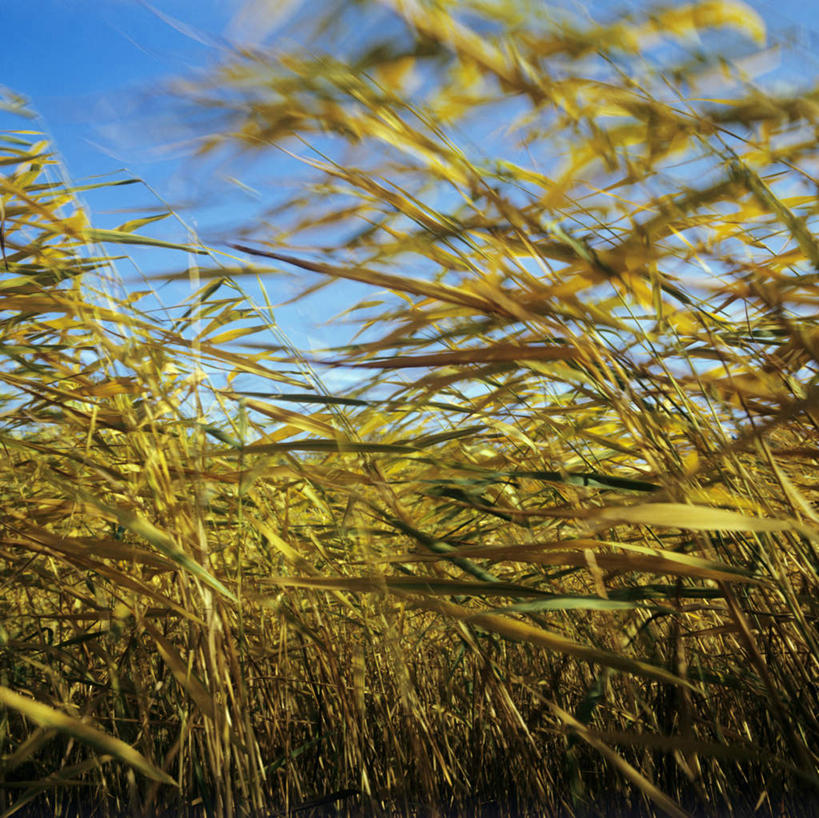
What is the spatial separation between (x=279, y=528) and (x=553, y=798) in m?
0.37

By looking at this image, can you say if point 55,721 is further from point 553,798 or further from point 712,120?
point 712,120

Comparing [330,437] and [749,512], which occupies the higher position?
[330,437]

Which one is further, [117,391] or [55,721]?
[117,391]

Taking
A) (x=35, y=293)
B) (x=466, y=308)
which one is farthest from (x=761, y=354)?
(x=35, y=293)

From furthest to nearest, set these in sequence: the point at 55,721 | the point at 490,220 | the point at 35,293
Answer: the point at 35,293 < the point at 490,220 < the point at 55,721

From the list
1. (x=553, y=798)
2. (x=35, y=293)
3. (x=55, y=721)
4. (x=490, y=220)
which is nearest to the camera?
(x=55, y=721)

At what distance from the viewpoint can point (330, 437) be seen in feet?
1.89

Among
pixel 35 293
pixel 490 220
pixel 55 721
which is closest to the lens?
pixel 55 721

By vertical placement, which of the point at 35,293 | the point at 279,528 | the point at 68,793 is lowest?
the point at 68,793

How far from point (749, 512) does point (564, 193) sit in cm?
29

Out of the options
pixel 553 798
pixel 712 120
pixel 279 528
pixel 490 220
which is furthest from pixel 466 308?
pixel 553 798

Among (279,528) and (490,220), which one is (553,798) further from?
(490,220)

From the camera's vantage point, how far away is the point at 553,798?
Result: 66 centimetres

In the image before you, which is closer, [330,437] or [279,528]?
[330,437]
